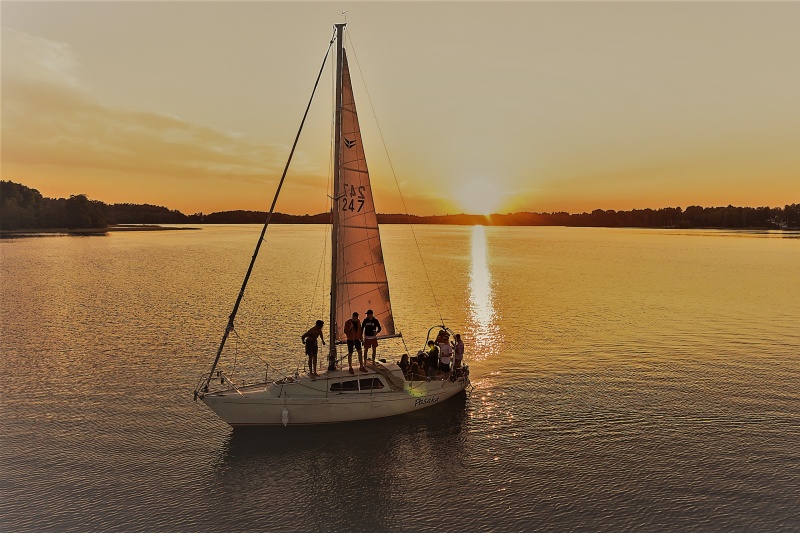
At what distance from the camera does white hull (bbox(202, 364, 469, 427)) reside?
877 inches

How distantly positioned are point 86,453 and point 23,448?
2965 millimetres

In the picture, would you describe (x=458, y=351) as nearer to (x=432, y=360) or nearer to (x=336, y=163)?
(x=432, y=360)

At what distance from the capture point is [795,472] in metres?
19.6

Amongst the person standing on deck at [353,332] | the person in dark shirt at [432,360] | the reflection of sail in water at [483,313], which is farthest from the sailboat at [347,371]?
the reflection of sail in water at [483,313]

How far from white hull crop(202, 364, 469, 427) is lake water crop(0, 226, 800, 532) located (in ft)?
2.47

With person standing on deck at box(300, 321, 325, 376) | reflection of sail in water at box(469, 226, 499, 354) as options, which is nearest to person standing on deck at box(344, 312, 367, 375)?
person standing on deck at box(300, 321, 325, 376)

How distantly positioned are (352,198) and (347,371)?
8.16 m

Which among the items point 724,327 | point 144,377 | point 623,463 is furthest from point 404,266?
point 623,463

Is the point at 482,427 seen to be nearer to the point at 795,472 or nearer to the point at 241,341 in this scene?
the point at 795,472

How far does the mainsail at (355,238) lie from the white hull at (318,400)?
2.57 m

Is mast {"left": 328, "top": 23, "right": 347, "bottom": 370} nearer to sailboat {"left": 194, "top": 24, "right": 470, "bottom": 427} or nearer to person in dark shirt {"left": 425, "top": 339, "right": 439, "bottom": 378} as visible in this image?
sailboat {"left": 194, "top": 24, "right": 470, "bottom": 427}

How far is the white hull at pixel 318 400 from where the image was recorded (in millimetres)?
22266

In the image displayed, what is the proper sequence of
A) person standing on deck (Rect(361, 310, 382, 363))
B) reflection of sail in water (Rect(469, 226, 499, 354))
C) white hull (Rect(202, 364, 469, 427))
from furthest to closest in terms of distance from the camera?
reflection of sail in water (Rect(469, 226, 499, 354)), person standing on deck (Rect(361, 310, 382, 363)), white hull (Rect(202, 364, 469, 427))

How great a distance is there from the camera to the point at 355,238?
24.6 m
